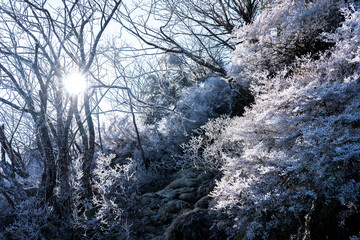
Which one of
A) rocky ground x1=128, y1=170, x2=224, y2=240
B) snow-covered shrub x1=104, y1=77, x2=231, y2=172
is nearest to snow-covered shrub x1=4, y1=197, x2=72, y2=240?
rocky ground x1=128, y1=170, x2=224, y2=240

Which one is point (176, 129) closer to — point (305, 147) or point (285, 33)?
point (285, 33)

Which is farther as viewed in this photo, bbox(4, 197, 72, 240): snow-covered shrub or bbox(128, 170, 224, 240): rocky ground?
bbox(4, 197, 72, 240): snow-covered shrub

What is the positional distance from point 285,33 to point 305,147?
3.13 m

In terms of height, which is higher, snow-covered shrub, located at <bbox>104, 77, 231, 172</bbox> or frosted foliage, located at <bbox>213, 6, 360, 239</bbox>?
snow-covered shrub, located at <bbox>104, 77, 231, 172</bbox>

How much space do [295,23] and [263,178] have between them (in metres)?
3.45

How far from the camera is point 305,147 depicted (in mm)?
2584

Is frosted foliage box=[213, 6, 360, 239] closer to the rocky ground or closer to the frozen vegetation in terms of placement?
the frozen vegetation

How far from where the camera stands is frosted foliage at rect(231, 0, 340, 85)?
433cm

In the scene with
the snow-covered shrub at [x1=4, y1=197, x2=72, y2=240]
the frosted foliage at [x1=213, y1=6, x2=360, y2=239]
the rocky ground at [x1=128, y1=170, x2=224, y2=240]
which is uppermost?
the snow-covered shrub at [x1=4, y1=197, x2=72, y2=240]

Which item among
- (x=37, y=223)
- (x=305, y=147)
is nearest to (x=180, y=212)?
(x=37, y=223)

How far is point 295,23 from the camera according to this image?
4.45m

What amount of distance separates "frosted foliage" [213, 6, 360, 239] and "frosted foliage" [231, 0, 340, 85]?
164 cm

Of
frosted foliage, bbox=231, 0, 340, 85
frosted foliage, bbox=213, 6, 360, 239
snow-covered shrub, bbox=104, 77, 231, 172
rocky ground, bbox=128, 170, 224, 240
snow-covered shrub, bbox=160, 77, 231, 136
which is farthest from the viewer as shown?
snow-covered shrub, bbox=160, 77, 231, 136

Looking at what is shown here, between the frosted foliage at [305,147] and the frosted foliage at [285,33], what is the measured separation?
1.64m
